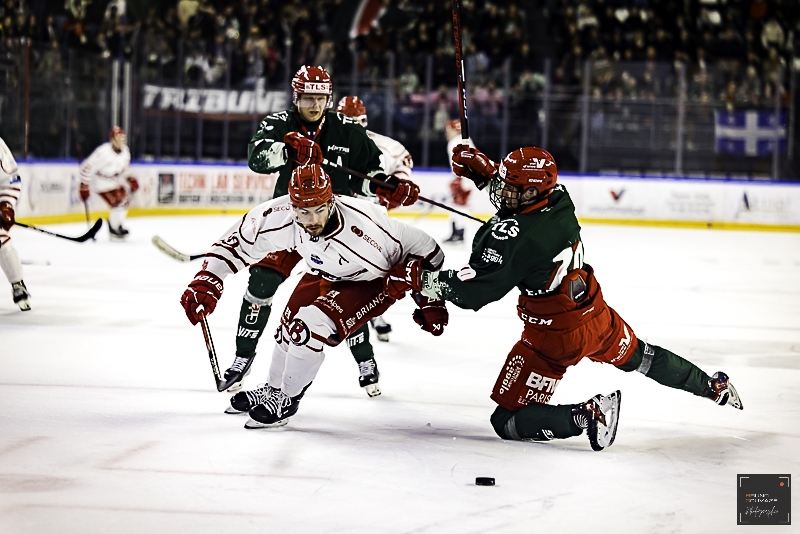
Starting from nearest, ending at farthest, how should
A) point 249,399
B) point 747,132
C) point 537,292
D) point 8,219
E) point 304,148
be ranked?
1. point 537,292
2. point 249,399
3. point 304,148
4. point 8,219
5. point 747,132

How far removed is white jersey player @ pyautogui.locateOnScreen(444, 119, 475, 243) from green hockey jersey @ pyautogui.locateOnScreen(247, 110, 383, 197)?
20.9 ft

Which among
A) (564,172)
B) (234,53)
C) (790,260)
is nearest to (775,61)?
(564,172)

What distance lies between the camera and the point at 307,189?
11.4 ft

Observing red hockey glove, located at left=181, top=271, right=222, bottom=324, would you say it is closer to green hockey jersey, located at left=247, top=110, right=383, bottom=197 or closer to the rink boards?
green hockey jersey, located at left=247, top=110, right=383, bottom=197

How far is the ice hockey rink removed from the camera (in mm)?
2867

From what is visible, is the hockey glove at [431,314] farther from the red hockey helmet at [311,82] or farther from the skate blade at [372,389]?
the red hockey helmet at [311,82]

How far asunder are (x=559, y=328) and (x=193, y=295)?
127cm

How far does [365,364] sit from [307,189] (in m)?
1.14

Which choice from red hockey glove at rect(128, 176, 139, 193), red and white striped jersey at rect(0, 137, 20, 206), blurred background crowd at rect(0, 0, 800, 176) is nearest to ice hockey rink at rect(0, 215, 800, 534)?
red and white striped jersey at rect(0, 137, 20, 206)

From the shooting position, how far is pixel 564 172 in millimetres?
14656

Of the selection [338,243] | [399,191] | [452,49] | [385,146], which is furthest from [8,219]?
[452,49]

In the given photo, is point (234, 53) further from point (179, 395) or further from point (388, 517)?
point (388, 517)

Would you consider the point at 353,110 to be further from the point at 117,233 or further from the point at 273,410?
the point at 117,233

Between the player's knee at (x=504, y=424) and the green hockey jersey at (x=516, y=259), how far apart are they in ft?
1.37
